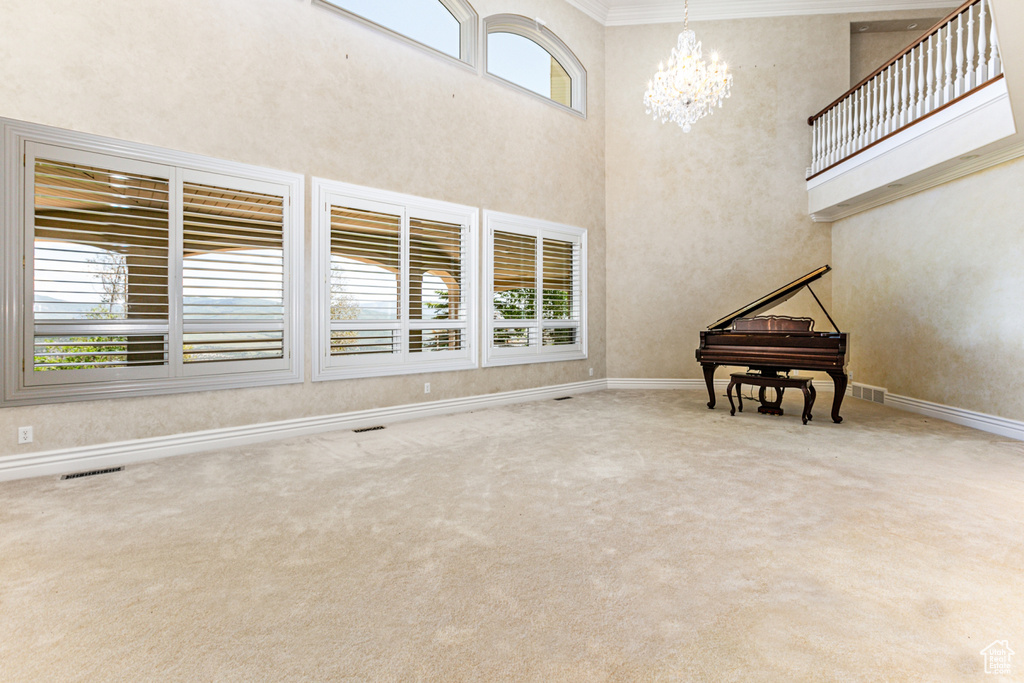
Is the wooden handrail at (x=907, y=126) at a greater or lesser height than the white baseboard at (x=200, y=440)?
greater

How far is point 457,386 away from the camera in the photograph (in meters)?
5.49

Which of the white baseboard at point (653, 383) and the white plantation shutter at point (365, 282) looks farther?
the white baseboard at point (653, 383)

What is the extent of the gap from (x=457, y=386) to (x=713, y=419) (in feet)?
9.17

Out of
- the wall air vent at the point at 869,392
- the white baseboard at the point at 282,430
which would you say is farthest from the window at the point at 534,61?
the wall air vent at the point at 869,392

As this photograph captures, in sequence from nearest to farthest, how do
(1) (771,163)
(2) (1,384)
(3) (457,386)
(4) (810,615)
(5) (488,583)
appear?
1. (4) (810,615)
2. (5) (488,583)
3. (2) (1,384)
4. (3) (457,386)
5. (1) (771,163)

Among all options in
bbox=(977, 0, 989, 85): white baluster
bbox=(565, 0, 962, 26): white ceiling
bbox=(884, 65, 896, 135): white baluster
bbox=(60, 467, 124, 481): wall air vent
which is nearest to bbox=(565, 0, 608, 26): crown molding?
bbox=(565, 0, 962, 26): white ceiling

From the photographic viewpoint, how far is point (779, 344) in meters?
4.78

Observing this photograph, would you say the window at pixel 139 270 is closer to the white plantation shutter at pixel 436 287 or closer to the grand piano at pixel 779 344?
the white plantation shutter at pixel 436 287

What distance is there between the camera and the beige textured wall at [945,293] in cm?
437

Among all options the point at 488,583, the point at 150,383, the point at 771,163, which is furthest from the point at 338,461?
the point at 771,163

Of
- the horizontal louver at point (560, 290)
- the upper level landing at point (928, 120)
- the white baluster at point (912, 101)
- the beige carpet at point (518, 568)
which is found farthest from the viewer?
the horizontal louver at point (560, 290)

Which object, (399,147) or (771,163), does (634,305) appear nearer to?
(771,163)

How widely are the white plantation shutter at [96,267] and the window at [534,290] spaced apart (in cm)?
322

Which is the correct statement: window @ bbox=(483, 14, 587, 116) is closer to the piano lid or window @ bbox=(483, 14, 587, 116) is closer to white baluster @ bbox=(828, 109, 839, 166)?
white baluster @ bbox=(828, 109, 839, 166)
